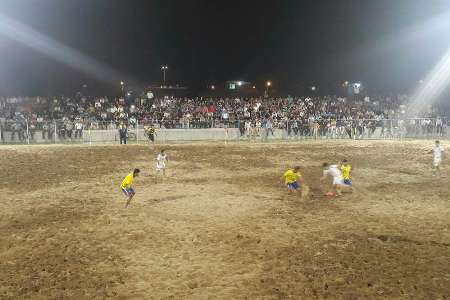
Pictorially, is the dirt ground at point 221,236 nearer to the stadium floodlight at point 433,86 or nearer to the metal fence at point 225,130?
the metal fence at point 225,130

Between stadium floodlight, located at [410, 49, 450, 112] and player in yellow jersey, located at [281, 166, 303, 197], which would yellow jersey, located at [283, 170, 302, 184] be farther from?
stadium floodlight, located at [410, 49, 450, 112]

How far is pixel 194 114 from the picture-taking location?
3791cm

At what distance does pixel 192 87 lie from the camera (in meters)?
61.3

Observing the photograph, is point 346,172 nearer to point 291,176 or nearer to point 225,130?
point 291,176

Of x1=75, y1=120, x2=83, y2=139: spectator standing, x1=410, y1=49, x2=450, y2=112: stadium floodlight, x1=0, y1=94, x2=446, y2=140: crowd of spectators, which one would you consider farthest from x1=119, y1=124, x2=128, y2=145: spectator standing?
x1=410, y1=49, x2=450, y2=112: stadium floodlight

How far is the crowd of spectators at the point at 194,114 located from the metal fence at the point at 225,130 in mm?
81

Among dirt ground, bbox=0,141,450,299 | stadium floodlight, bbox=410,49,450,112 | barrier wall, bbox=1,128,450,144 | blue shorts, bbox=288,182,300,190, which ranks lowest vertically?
dirt ground, bbox=0,141,450,299

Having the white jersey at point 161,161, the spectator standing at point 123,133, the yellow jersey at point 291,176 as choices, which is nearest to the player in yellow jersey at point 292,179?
the yellow jersey at point 291,176

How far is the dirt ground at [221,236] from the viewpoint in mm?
7602

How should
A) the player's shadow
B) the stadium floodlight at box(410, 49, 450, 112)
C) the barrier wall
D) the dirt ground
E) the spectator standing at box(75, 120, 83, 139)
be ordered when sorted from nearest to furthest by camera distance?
the dirt ground → the player's shadow → the barrier wall → the spectator standing at box(75, 120, 83, 139) → the stadium floodlight at box(410, 49, 450, 112)

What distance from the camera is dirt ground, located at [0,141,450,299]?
760 centimetres

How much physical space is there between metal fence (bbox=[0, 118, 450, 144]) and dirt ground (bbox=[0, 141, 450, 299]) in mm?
13390

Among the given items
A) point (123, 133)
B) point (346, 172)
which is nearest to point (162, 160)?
point (346, 172)

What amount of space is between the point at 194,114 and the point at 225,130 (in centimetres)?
522
